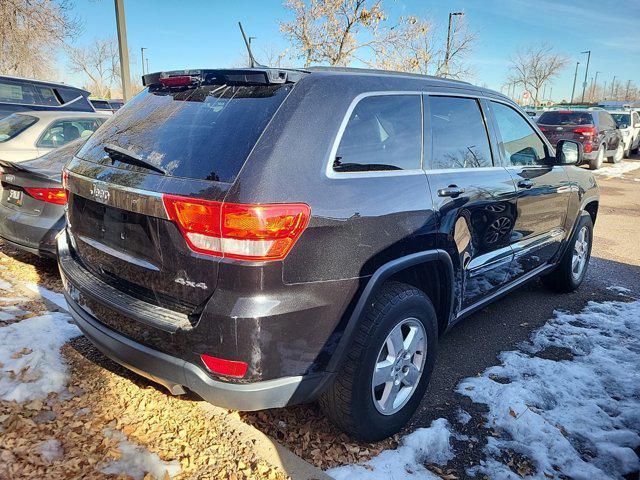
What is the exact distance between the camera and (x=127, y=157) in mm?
2334

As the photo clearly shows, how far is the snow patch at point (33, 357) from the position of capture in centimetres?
278

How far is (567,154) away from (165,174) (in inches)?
143

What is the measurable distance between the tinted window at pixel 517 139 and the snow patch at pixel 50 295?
3.68 meters

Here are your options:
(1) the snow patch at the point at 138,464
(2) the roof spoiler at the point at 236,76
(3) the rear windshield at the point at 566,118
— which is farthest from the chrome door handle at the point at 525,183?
(3) the rear windshield at the point at 566,118

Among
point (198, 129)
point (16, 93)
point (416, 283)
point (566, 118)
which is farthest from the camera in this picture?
point (566, 118)

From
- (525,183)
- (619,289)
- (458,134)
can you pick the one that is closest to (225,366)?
(458,134)

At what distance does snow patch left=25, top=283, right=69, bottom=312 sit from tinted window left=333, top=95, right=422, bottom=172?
284 centimetres

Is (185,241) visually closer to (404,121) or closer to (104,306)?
(104,306)

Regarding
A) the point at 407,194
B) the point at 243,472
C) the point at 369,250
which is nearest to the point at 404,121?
the point at 407,194

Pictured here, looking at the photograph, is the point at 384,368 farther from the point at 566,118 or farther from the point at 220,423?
the point at 566,118

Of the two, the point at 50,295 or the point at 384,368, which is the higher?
the point at 384,368

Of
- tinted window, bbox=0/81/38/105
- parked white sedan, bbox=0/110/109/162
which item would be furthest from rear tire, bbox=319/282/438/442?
tinted window, bbox=0/81/38/105

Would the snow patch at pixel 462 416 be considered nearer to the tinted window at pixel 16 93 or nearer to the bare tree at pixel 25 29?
the tinted window at pixel 16 93

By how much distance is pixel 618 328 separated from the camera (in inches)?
164
